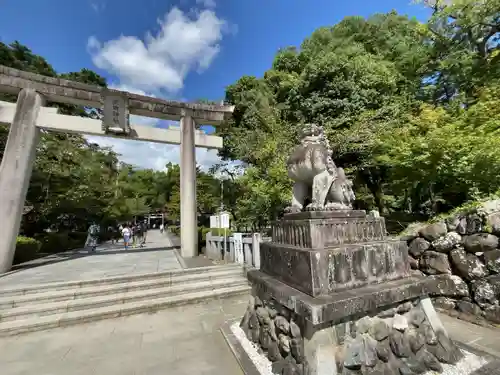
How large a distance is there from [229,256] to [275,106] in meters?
9.80

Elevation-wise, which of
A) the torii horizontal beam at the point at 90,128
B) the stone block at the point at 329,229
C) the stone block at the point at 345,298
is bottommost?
the stone block at the point at 345,298

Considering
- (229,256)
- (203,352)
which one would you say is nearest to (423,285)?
(203,352)

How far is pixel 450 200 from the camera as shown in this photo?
25.6 ft

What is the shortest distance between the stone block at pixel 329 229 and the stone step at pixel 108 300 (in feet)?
10.9

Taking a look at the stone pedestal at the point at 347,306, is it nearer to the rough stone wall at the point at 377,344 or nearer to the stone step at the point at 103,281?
the rough stone wall at the point at 377,344

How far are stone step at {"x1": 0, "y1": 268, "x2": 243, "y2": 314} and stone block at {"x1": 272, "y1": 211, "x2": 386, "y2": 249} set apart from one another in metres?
3.60

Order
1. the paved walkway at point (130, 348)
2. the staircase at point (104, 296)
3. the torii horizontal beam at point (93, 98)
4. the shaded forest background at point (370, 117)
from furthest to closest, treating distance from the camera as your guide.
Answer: the torii horizontal beam at point (93, 98), the shaded forest background at point (370, 117), the staircase at point (104, 296), the paved walkway at point (130, 348)

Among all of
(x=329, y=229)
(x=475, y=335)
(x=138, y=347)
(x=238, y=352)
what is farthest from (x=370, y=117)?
(x=138, y=347)

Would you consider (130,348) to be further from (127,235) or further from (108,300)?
(127,235)

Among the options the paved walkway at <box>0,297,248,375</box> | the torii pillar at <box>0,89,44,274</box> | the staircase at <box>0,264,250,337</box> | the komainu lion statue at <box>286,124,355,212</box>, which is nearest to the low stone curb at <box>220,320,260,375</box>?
the paved walkway at <box>0,297,248,375</box>

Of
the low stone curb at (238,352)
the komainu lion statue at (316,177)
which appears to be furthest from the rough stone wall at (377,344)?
the komainu lion statue at (316,177)

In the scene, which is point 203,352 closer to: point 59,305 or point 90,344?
point 90,344

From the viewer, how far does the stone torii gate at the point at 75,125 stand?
6555mm

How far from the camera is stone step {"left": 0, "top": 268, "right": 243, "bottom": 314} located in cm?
436
